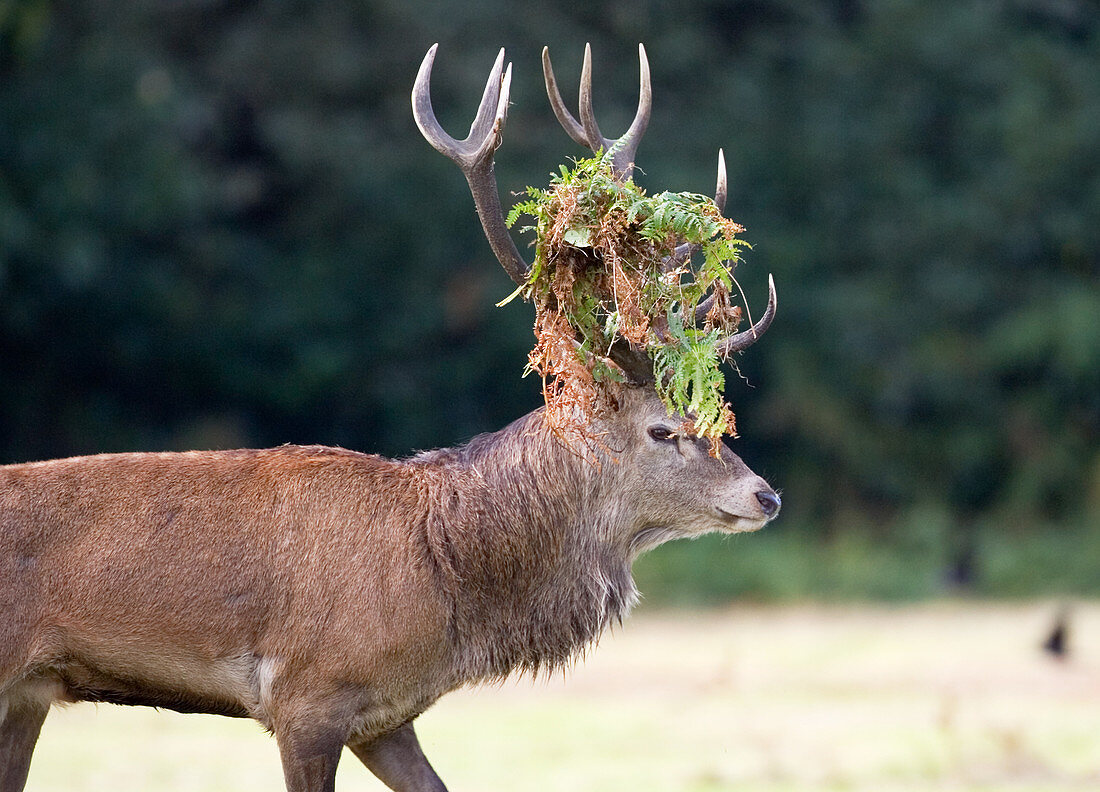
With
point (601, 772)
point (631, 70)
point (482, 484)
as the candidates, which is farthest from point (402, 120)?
point (482, 484)

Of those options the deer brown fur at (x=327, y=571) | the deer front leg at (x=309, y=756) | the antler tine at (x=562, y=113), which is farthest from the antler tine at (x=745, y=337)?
the deer front leg at (x=309, y=756)

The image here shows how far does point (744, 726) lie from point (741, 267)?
10938 millimetres

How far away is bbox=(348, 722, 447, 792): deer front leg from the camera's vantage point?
17.9 feet

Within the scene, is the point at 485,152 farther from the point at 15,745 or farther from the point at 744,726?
the point at 744,726

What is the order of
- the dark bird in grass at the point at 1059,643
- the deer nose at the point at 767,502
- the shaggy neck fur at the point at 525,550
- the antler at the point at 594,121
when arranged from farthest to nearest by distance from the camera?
the dark bird in grass at the point at 1059,643 → the antler at the point at 594,121 → the deer nose at the point at 767,502 → the shaggy neck fur at the point at 525,550

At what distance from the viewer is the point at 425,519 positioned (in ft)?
17.6

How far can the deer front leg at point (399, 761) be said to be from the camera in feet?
17.9

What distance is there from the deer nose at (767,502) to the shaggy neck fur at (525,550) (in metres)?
0.48

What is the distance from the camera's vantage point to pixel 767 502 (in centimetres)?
549

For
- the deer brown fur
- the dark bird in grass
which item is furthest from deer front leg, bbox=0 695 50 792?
the dark bird in grass

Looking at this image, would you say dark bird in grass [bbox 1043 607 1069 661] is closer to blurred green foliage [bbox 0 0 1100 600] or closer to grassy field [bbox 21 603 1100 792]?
grassy field [bbox 21 603 1100 792]

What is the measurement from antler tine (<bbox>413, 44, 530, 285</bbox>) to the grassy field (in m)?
2.34

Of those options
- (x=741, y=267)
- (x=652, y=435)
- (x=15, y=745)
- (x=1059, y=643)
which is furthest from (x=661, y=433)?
(x=741, y=267)

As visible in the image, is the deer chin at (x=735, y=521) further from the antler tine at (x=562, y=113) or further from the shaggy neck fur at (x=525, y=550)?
the antler tine at (x=562, y=113)
